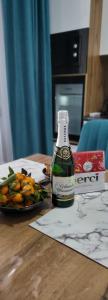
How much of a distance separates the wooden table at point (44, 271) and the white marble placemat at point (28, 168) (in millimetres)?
360

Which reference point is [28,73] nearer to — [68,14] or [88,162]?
[68,14]

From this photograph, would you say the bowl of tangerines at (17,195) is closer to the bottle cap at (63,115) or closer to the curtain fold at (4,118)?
the bottle cap at (63,115)

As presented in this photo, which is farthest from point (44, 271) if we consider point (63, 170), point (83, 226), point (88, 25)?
point (88, 25)

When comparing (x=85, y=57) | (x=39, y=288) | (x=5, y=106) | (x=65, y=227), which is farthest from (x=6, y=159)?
(x=39, y=288)

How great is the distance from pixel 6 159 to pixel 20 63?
938 millimetres

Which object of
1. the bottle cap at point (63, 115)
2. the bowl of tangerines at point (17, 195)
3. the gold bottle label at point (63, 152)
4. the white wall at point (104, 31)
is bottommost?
the bowl of tangerines at point (17, 195)

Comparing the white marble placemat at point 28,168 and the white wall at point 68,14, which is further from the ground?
the white wall at point 68,14

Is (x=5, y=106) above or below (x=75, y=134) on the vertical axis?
above

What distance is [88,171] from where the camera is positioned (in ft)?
2.55

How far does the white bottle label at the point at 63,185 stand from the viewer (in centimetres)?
64

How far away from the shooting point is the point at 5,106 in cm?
213

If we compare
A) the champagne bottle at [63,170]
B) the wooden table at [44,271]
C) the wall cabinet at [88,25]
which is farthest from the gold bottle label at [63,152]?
the wall cabinet at [88,25]

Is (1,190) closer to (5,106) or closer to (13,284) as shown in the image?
(13,284)

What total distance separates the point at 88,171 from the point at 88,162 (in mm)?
32
